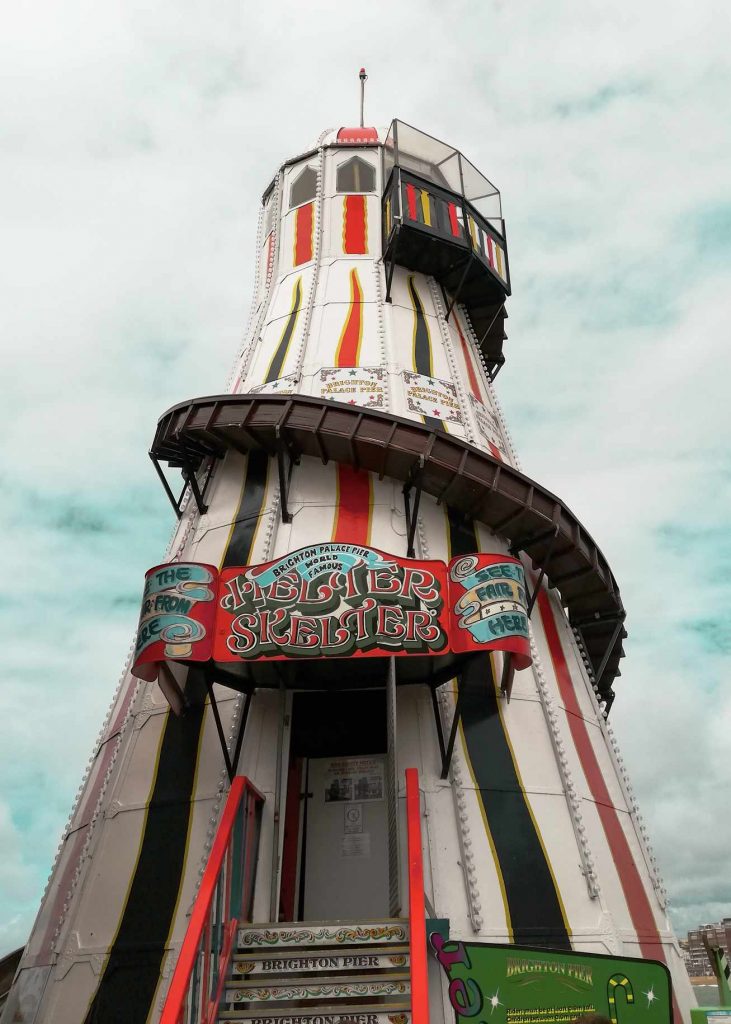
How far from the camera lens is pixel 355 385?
16.3m

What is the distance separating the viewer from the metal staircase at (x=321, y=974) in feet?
24.7

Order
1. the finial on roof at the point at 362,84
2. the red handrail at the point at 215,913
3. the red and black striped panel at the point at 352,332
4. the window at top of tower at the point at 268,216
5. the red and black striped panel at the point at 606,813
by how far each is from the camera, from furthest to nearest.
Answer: the finial on roof at the point at 362,84 < the window at top of tower at the point at 268,216 < the red and black striped panel at the point at 352,332 < the red and black striped panel at the point at 606,813 < the red handrail at the point at 215,913

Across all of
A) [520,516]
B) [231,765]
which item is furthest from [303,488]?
[231,765]

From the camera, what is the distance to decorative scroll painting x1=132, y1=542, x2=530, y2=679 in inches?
394

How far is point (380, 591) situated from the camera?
1026 cm

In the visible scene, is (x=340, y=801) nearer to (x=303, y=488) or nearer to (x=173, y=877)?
(x=173, y=877)

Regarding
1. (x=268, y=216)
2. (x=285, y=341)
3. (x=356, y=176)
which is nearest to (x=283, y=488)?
(x=285, y=341)

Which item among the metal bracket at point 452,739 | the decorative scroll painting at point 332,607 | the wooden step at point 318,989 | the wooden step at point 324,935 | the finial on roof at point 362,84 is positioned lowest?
the wooden step at point 318,989

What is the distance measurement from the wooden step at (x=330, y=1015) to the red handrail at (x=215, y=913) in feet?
1.18

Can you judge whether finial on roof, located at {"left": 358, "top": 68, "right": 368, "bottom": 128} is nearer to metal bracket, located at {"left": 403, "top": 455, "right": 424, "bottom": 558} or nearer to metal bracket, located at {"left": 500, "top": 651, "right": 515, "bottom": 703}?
metal bracket, located at {"left": 403, "top": 455, "right": 424, "bottom": 558}

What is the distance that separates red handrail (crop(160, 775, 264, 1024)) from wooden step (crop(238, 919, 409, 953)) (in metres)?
0.25

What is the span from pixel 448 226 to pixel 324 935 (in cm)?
1573

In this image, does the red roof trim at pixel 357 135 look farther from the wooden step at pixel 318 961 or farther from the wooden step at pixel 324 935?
the wooden step at pixel 318 961

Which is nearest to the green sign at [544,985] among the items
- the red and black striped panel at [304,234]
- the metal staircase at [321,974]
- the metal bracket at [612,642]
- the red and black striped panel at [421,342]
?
the metal staircase at [321,974]
